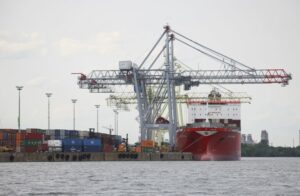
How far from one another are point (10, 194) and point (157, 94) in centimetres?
6637

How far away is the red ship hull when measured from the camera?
11494 cm

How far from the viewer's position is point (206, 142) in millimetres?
114688

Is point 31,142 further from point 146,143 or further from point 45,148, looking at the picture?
point 146,143

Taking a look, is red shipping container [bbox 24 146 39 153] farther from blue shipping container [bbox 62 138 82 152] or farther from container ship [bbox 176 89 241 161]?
container ship [bbox 176 89 241 161]

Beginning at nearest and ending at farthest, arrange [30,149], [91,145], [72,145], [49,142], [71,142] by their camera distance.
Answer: [30,149] → [72,145] → [71,142] → [49,142] → [91,145]

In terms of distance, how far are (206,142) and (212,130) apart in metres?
2.21

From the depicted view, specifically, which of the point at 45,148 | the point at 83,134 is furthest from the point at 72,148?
the point at 83,134

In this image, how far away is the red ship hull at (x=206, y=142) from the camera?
114938mm

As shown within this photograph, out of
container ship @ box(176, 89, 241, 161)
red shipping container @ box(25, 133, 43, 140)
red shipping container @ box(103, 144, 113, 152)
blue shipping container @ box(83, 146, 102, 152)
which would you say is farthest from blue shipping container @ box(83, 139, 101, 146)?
container ship @ box(176, 89, 241, 161)

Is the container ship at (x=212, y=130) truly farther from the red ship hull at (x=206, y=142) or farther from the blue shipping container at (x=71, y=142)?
the blue shipping container at (x=71, y=142)

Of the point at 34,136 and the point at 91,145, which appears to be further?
the point at 91,145

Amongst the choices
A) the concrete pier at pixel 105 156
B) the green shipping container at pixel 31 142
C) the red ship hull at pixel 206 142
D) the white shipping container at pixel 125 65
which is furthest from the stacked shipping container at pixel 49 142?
the white shipping container at pixel 125 65

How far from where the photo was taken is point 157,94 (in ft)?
367

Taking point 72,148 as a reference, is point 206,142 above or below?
above
